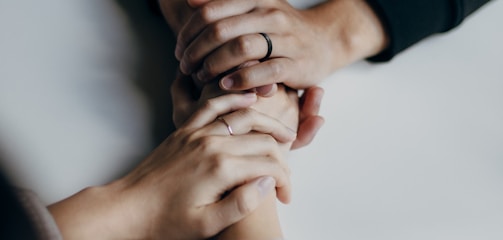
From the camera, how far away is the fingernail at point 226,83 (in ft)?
3.15

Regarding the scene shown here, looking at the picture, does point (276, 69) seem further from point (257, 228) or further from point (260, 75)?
point (257, 228)

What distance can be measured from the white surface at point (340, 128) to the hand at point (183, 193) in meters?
0.08

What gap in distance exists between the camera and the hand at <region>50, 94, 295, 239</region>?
84cm

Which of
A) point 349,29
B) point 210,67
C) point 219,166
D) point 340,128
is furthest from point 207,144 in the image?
point 349,29

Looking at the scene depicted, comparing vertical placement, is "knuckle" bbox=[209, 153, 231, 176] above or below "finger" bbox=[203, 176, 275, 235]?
above

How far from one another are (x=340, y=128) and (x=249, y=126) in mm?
172

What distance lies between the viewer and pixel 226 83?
96 cm

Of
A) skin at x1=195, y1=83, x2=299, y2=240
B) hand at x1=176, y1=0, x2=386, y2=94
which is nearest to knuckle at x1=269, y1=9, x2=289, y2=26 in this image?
hand at x1=176, y1=0, x2=386, y2=94

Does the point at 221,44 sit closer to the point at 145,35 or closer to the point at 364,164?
the point at 145,35

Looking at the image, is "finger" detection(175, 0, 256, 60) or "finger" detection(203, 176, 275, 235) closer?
"finger" detection(203, 176, 275, 235)

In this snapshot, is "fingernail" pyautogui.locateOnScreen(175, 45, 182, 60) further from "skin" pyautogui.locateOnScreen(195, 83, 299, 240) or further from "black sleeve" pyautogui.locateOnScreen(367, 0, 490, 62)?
"black sleeve" pyautogui.locateOnScreen(367, 0, 490, 62)

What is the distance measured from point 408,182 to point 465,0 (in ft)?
1.17

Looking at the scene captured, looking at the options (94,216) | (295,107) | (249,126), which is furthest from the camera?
(295,107)

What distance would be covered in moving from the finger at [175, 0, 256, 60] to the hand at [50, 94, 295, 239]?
0.17 metres
